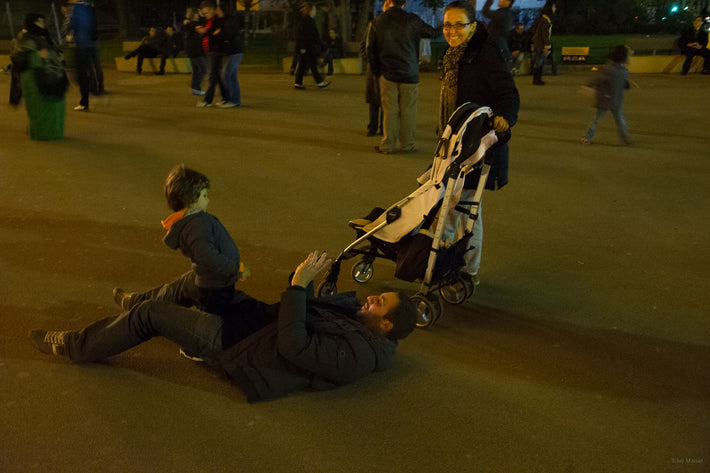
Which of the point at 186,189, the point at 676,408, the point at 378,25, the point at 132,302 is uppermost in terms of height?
the point at 378,25

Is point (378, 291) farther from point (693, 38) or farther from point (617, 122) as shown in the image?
point (693, 38)

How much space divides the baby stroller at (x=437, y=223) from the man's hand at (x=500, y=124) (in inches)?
2.3

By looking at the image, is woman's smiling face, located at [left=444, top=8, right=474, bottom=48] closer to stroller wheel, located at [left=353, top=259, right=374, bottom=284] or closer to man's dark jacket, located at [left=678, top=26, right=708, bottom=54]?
stroller wheel, located at [left=353, top=259, right=374, bottom=284]

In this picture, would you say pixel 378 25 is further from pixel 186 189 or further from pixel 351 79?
pixel 351 79

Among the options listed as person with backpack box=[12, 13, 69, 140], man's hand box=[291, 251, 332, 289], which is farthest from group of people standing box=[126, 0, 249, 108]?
man's hand box=[291, 251, 332, 289]

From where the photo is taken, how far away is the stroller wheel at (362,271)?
16.6 ft

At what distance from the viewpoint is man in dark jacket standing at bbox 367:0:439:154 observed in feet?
28.1

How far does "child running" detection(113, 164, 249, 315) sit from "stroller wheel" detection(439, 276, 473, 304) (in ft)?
5.01

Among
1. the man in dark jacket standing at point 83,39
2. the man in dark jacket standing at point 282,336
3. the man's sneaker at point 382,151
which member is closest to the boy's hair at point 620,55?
the man's sneaker at point 382,151

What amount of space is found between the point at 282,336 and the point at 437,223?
5.00 ft

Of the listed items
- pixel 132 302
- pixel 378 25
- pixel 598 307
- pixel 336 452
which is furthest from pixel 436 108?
pixel 336 452

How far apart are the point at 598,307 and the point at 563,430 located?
5.33ft

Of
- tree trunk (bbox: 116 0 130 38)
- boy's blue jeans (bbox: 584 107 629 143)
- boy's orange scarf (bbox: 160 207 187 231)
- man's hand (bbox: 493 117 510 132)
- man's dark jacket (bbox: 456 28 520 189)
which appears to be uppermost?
tree trunk (bbox: 116 0 130 38)

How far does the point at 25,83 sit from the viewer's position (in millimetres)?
8938
